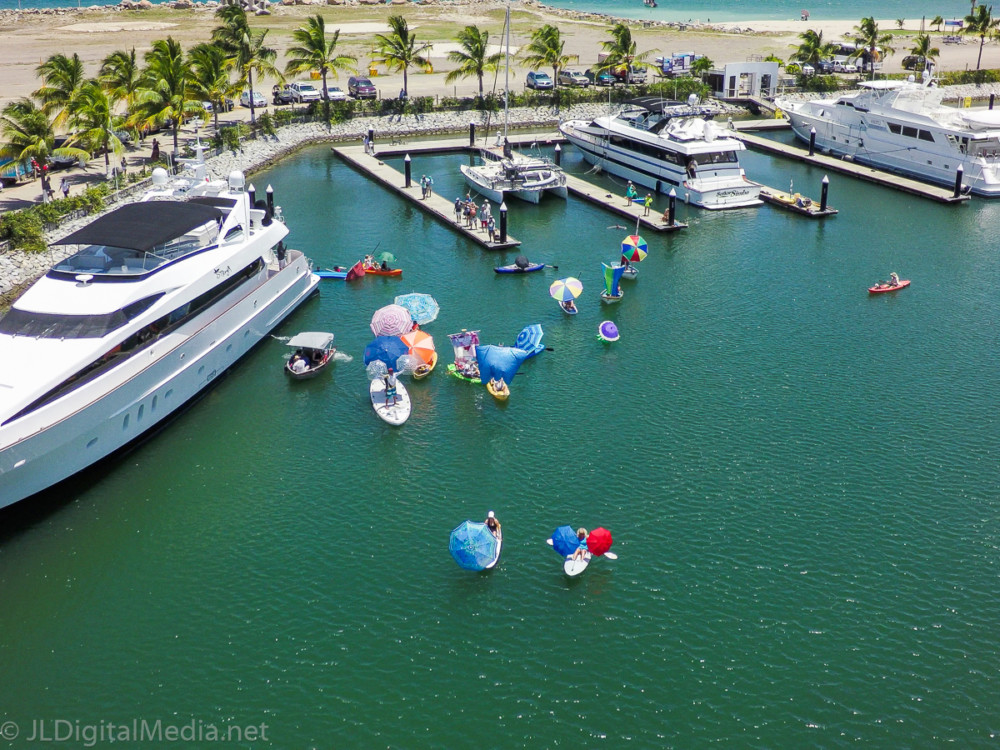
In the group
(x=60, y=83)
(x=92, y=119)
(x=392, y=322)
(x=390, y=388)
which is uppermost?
(x=60, y=83)

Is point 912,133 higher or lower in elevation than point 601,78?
lower

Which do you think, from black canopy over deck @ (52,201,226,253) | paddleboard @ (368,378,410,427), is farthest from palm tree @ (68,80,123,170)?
paddleboard @ (368,378,410,427)

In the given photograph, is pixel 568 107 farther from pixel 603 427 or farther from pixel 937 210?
pixel 603 427

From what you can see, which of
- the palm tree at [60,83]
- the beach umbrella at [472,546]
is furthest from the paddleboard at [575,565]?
the palm tree at [60,83]

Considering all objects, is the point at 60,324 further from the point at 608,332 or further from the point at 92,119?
the point at 92,119

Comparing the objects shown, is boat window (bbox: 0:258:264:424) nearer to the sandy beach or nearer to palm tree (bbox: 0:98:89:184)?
palm tree (bbox: 0:98:89:184)

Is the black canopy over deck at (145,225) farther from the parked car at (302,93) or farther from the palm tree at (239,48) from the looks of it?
the parked car at (302,93)

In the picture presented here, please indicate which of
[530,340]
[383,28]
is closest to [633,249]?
[530,340]
